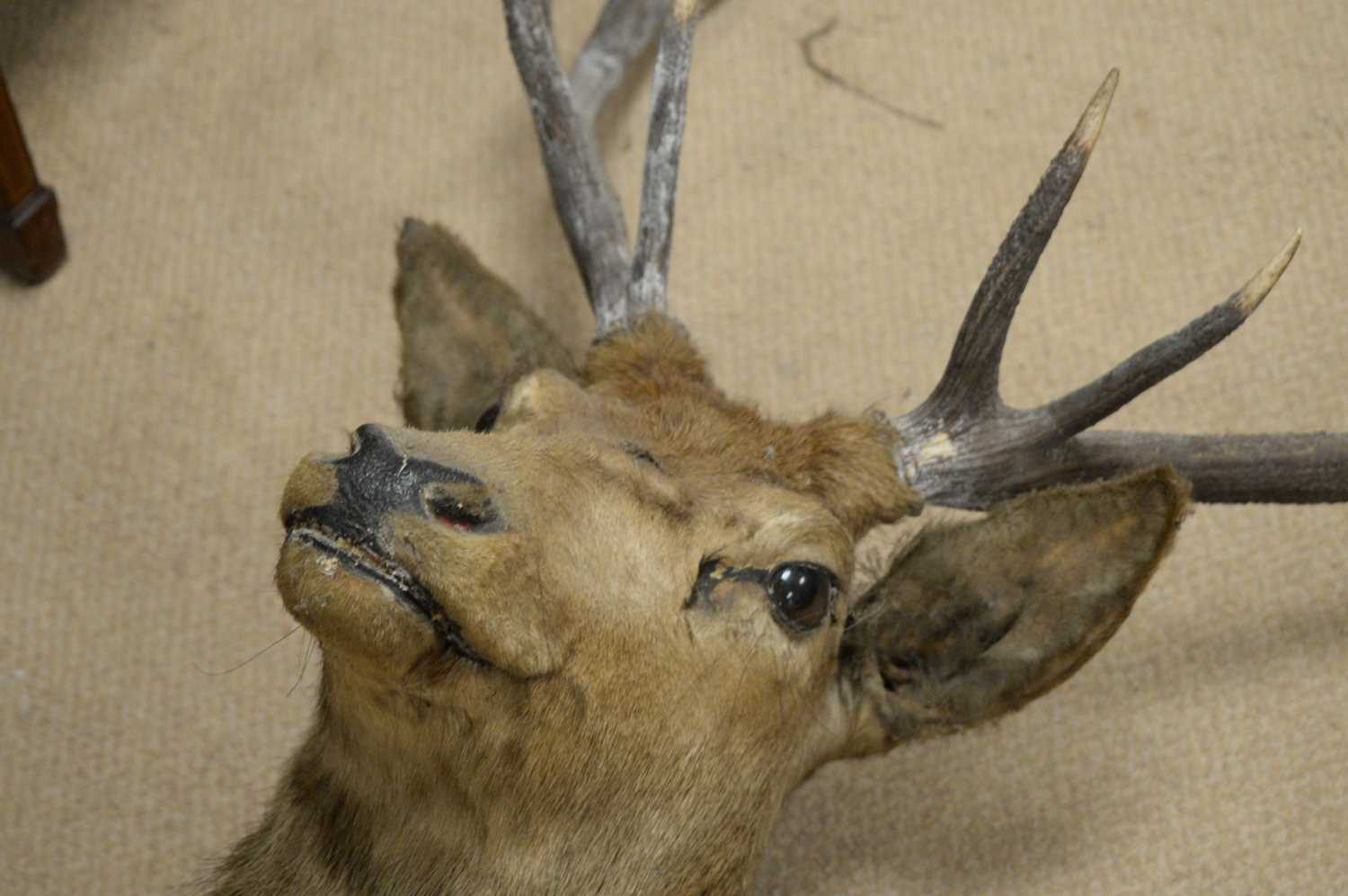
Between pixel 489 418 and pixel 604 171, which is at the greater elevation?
pixel 604 171

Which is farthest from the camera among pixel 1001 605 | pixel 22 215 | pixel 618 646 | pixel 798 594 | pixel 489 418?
pixel 22 215

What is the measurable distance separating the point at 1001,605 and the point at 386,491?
1.16 metres

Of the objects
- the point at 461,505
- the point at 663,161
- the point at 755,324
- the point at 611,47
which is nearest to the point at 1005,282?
the point at 663,161

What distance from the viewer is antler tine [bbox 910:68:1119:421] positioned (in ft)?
8.67

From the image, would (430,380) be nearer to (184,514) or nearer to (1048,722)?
(184,514)

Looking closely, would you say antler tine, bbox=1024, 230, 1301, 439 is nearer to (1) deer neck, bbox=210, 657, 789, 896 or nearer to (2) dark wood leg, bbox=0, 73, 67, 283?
(1) deer neck, bbox=210, 657, 789, 896

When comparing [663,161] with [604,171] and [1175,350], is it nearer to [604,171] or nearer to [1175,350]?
[604,171]

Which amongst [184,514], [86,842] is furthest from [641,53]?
[86,842]

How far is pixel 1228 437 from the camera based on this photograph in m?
2.92

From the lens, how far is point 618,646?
220 centimetres

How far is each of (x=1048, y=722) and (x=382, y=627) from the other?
1986 mm

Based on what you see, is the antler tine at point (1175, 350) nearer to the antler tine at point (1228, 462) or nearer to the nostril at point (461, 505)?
the antler tine at point (1228, 462)

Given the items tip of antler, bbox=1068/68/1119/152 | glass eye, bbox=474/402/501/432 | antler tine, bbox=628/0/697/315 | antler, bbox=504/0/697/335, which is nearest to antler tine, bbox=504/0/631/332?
antler, bbox=504/0/697/335

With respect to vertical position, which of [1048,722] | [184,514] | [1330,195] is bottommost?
[1048,722]
